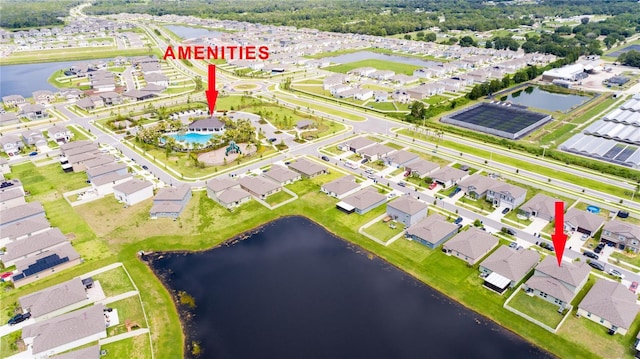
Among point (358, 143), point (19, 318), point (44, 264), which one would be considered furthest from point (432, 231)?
point (44, 264)

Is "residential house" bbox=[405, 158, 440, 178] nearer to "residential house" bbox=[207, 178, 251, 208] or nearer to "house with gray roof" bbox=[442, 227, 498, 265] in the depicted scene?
"house with gray roof" bbox=[442, 227, 498, 265]

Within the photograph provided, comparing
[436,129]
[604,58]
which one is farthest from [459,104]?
[604,58]

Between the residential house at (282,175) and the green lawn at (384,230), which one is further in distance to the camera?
the residential house at (282,175)

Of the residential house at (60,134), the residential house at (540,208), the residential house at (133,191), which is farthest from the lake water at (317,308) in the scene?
the residential house at (60,134)

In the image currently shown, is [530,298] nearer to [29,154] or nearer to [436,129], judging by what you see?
[436,129]

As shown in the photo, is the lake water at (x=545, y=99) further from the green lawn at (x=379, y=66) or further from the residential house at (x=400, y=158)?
the residential house at (x=400, y=158)

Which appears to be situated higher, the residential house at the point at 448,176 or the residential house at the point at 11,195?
the residential house at the point at 448,176

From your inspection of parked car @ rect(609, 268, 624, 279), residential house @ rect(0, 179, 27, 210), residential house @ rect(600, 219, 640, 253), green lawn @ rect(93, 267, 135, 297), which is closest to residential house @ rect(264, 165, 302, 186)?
green lawn @ rect(93, 267, 135, 297)

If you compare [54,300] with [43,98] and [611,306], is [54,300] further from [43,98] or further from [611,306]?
[43,98]
